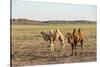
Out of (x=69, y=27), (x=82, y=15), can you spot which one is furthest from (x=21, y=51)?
(x=82, y=15)

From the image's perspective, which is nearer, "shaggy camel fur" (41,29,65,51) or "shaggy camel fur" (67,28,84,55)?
"shaggy camel fur" (41,29,65,51)

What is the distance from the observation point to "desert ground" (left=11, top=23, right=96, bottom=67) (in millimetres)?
2322

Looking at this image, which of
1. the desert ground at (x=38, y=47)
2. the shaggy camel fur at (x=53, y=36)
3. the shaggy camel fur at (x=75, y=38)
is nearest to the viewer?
the desert ground at (x=38, y=47)

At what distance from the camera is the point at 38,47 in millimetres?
2426

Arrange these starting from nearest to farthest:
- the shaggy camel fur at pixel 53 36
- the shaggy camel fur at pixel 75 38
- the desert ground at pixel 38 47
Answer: the desert ground at pixel 38 47 < the shaggy camel fur at pixel 53 36 < the shaggy camel fur at pixel 75 38

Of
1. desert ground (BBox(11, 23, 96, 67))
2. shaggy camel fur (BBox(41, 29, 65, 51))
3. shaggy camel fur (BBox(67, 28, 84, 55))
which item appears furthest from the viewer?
shaggy camel fur (BBox(67, 28, 84, 55))

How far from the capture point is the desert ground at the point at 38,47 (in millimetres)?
2322

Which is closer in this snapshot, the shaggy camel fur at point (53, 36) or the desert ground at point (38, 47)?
the desert ground at point (38, 47)

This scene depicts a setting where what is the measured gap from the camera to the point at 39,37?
2432 mm

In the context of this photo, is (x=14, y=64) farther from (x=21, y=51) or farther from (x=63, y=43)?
(x=63, y=43)

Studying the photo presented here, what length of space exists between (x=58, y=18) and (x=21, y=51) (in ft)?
1.93

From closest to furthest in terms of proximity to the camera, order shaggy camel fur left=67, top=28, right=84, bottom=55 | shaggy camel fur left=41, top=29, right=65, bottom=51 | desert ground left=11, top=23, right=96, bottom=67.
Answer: desert ground left=11, top=23, right=96, bottom=67 < shaggy camel fur left=41, top=29, right=65, bottom=51 < shaggy camel fur left=67, top=28, right=84, bottom=55

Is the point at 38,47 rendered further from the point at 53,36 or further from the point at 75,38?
the point at 75,38
